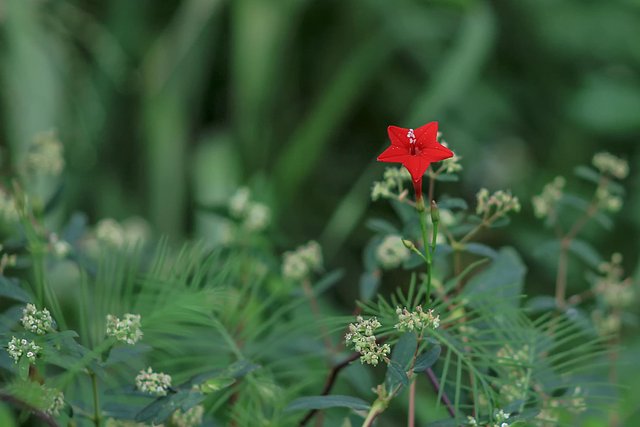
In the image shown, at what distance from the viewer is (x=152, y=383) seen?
15.4 inches

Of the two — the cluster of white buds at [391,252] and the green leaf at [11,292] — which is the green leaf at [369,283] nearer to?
the cluster of white buds at [391,252]

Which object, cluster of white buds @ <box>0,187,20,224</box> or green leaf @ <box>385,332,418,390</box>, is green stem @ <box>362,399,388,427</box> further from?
cluster of white buds @ <box>0,187,20,224</box>

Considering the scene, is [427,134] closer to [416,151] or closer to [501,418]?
[416,151]

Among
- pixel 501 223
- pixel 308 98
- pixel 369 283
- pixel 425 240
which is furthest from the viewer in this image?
pixel 308 98

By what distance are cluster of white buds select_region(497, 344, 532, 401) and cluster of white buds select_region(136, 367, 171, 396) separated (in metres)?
0.16

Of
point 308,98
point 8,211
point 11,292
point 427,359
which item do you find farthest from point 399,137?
point 308,98

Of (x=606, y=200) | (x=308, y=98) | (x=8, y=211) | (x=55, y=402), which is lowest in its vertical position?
(x=55, y=402)

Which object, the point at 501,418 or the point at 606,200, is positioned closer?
the point at 501,418

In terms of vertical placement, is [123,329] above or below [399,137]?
below

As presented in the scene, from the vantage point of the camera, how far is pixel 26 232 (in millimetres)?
536

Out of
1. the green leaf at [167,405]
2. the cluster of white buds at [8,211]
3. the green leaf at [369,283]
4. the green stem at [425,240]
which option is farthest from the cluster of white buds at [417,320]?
the cluster of white buds at [8,211]

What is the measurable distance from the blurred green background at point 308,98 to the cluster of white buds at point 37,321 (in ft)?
3.35

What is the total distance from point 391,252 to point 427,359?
19cm

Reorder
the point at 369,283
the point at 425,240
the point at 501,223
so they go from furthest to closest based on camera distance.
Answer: the point at 369,283 → the point at 501,223 → the point at 425,240
